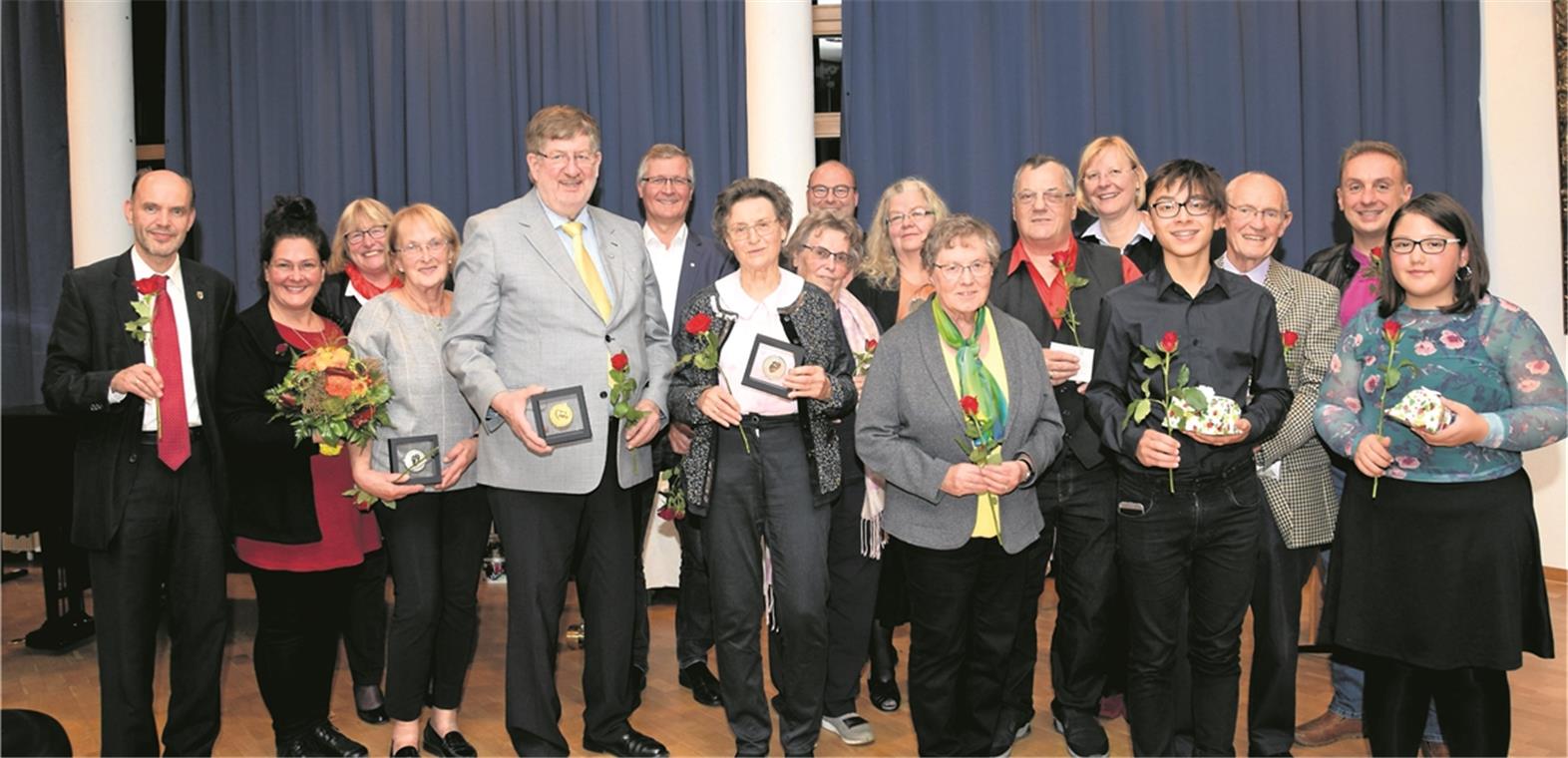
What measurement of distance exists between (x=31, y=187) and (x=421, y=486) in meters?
4.92

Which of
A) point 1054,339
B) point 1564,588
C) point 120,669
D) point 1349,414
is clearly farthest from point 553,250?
point 1564,588

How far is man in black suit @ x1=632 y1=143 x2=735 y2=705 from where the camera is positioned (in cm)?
438

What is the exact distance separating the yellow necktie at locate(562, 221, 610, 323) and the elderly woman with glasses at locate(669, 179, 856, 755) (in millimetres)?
258

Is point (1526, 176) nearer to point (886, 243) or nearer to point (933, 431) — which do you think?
point (886, 243)

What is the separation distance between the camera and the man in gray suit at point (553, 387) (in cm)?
334

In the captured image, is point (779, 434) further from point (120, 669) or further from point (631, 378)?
point (120, 669)

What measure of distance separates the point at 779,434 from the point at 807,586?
464 mm

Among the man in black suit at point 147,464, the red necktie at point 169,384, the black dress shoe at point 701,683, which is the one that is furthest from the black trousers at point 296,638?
the black dress shoe at point 701,683

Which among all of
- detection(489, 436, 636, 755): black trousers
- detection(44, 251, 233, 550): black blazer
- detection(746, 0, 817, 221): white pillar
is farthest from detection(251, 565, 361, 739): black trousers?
detection(746, 0, 817, 221): white pillar

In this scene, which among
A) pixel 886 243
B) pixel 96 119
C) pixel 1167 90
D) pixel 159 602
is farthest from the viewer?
pixel 96 119

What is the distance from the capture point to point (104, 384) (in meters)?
3.27

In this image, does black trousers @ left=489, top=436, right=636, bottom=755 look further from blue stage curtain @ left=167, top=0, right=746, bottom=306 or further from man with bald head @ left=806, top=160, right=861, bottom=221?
blue stage curtain @ left=167, top=0, right=746, bottom=306

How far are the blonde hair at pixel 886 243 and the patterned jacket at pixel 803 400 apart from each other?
542 mm

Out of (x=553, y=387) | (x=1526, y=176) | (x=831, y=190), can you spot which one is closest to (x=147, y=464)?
(x=553, y=387)
